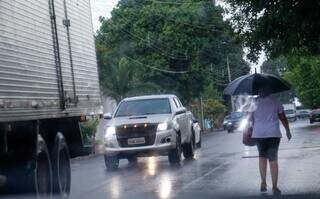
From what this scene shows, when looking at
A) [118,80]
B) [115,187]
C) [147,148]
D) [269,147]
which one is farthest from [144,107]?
[118,80]

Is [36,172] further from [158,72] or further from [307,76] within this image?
[307,76]

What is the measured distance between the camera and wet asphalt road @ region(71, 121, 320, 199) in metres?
11.3

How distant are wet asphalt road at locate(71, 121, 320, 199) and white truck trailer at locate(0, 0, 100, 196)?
4.36 feet

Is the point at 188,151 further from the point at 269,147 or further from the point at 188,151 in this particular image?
the point at 269,147

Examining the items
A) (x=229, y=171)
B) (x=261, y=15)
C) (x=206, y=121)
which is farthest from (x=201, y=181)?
(x=206, y=121)

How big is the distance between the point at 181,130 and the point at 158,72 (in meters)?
26.6

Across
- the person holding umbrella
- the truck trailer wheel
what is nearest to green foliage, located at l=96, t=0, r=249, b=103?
the person holding umbrella

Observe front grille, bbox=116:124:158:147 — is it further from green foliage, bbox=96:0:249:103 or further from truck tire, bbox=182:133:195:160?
green foliage, bbox=96:0:249:103

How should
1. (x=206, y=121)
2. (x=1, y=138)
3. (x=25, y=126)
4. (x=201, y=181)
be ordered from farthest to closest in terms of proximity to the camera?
(x=206, y=121) → (x=201, y=181) → (x=25, y=126) → (x=1, y=138)

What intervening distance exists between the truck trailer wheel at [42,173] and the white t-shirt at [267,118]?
3.10 m

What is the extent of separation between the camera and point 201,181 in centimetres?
1303

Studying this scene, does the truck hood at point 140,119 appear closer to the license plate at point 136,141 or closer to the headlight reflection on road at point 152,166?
the license plate at point 136,141

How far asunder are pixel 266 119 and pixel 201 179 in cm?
323

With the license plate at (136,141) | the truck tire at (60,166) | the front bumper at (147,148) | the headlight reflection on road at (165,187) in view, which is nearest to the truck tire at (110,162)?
the front bumper at (147,148)
